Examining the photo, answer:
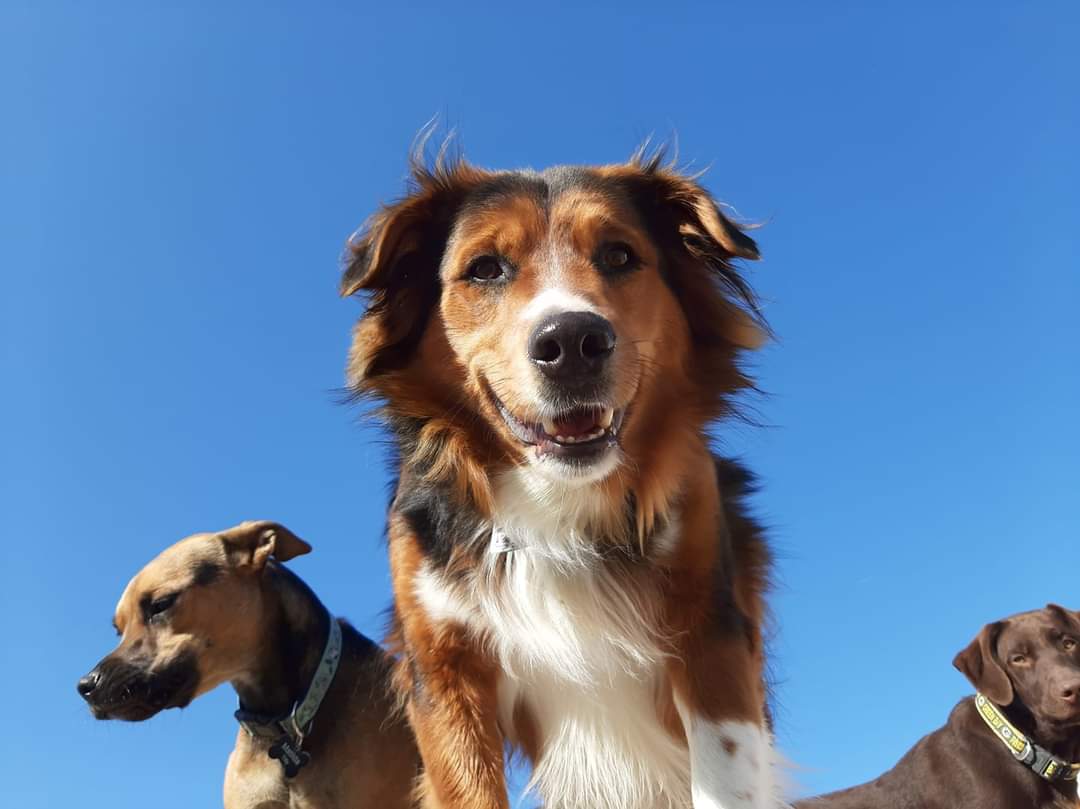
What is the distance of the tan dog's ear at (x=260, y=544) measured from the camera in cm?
638

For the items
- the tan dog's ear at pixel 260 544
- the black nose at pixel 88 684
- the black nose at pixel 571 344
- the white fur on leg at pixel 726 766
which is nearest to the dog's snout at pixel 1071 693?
the white fur on leg at pixel 726 766

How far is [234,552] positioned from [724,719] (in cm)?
394

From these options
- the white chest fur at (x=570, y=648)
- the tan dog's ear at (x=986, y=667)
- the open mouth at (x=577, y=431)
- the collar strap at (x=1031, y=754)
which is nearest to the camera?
the open mouth at (x=577, y=431)

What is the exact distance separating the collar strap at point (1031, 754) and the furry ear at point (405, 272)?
6.45 meters

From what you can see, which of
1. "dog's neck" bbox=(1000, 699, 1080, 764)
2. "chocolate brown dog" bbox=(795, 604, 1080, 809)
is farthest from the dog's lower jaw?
"dog's neck" bbox=(1000, 699, 1080, 764)

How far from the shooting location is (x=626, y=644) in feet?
11.9

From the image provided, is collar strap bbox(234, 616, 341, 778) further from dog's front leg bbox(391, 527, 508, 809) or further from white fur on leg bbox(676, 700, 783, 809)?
white fur on leg bbox(676, 700, 783, 809)

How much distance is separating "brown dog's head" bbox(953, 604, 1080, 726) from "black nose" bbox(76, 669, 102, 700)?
22.5 feet

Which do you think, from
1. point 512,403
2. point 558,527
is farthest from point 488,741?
point 512,403

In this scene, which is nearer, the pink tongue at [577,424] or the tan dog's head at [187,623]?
the pink tongue at [577,424]

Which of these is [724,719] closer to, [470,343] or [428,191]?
[470,343]

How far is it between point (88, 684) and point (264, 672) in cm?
100

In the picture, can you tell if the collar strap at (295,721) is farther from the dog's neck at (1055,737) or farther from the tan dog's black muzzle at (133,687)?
the dog's neck at (1055,737)

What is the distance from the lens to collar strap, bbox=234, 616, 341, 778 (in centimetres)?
566
